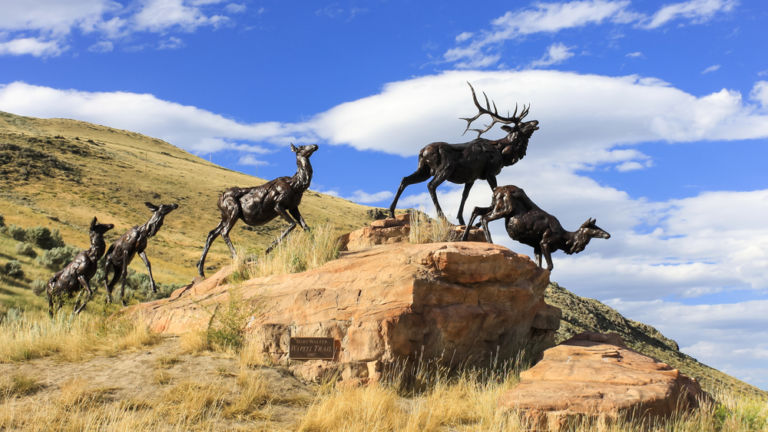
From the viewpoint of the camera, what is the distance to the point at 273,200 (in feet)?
45.0

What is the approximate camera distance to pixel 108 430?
7.62 m

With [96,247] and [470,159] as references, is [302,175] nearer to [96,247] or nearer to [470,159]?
[470,159]

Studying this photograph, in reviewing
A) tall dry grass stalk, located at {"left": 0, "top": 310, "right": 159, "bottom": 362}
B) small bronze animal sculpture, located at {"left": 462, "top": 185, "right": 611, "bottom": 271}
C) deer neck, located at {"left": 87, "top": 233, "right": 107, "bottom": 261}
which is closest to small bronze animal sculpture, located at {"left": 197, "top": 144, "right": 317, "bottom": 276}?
tall dry grass stalk, located at {"left": 0, "top": 310, "right": 159, "bottom": 362}

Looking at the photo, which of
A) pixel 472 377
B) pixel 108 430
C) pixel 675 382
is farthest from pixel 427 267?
pixel 108 430

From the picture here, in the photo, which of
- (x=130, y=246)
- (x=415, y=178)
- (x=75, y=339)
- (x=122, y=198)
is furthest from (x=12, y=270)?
(x=122, y=198)

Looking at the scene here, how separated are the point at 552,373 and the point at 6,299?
19.9m

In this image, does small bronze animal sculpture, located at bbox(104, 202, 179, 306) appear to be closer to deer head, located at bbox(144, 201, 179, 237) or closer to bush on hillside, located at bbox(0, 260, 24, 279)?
deer head, located at bbox(144, 201, 179, 237)

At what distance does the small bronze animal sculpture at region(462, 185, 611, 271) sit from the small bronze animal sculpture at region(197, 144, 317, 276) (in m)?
3.68

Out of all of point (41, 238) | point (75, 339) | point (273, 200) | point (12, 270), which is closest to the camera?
point (75, 339)

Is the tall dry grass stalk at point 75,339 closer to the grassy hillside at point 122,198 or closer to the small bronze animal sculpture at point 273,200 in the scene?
the small bronze animal sculpture at point 273,200

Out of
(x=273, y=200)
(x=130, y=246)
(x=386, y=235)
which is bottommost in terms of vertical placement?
(x=130, y=246)

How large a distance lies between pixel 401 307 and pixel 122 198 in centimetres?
5285

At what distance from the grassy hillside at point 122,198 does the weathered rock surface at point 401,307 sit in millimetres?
25003

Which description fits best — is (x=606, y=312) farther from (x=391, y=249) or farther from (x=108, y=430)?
(x=108, y=430)
